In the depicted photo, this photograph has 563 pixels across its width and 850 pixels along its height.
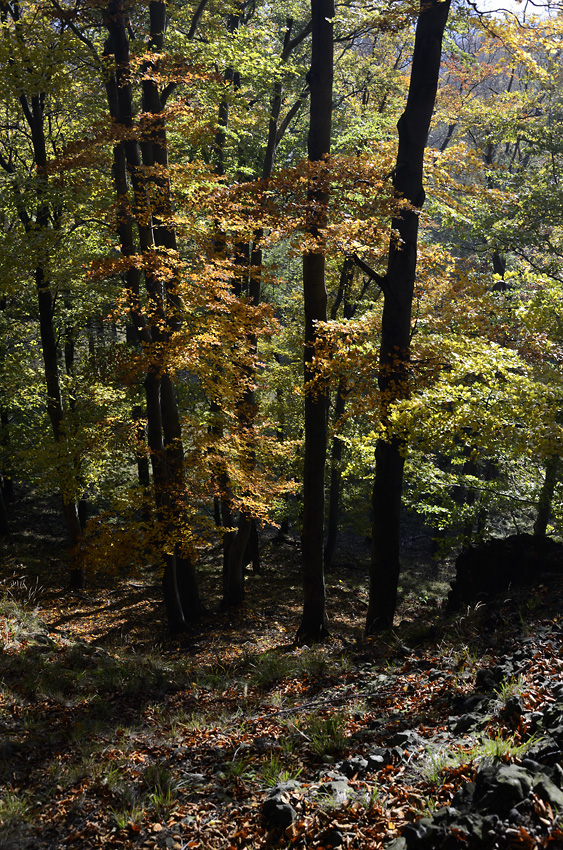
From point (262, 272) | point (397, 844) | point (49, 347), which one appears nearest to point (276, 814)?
point (397, 844)

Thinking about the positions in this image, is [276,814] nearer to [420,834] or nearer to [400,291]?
[420,834]

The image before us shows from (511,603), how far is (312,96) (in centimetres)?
763

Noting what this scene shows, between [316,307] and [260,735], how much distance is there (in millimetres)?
6318

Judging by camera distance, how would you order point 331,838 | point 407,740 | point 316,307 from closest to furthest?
1. point 331,838
2. point 407,740
3. point 316,307

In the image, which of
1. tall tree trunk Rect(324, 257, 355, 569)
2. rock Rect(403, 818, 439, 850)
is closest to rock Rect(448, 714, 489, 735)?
rock Rect(403, 818, 439, 850)

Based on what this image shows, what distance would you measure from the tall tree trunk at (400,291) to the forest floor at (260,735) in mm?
1004

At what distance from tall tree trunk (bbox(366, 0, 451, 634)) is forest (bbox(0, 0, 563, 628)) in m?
0.03

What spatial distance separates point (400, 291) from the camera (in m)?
7.84

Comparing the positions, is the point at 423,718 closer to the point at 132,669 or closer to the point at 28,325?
the point at 132,669

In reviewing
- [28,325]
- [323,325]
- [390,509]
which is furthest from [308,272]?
[28,325]

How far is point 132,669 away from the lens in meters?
7.44

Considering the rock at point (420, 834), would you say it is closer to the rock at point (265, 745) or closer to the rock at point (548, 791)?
the rock at point (548, 791)

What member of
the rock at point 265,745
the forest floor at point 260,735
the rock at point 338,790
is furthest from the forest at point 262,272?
the rock at point 338,790

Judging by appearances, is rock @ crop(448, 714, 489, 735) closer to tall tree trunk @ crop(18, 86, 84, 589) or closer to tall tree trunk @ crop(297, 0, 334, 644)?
tall tree trunk @ crop(297, 0, 334, 644)
